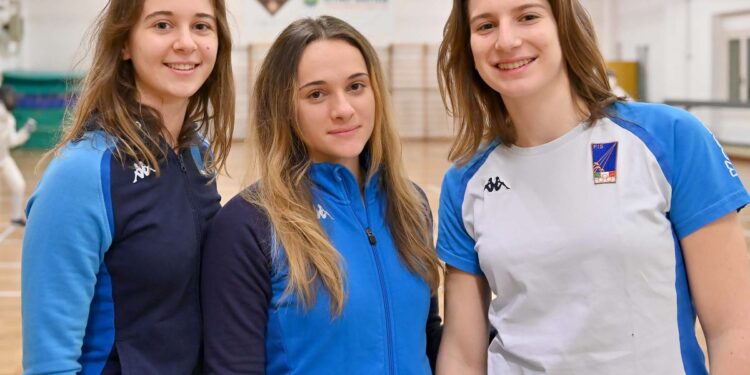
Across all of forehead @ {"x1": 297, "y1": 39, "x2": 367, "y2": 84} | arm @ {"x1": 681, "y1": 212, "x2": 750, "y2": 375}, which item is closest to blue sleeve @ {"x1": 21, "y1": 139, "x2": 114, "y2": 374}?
forehead @ {"x1": 297, "y1": 39, "x2": 367, "y2": 84}

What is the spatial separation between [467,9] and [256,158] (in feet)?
2.13

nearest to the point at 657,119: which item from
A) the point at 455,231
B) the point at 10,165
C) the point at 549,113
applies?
the point at 549,113

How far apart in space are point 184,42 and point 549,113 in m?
0.90

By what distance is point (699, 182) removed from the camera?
1.70 metres

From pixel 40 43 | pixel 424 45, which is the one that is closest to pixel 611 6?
pixel 424 45

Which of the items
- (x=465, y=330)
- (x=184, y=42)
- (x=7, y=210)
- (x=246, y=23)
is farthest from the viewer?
(x=246, y=23)

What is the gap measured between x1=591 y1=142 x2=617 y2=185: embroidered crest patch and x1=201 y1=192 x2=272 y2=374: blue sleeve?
2.55 feet

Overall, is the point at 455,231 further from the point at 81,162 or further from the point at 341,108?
the point at 81,162

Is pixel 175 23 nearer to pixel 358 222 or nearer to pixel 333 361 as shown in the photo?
pixel 358 222

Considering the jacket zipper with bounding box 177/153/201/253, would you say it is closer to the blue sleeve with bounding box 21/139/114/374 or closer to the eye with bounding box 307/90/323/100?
the blue sleeve with bounding box 21/139/114/374

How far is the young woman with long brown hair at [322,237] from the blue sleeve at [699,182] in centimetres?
62

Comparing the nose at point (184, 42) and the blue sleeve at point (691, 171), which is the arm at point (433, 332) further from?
the nose at point (184, 42)

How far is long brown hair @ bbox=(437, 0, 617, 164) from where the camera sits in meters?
1.84

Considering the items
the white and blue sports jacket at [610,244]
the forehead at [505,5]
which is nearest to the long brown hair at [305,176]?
the white and blue sports jacket at [610,244]
